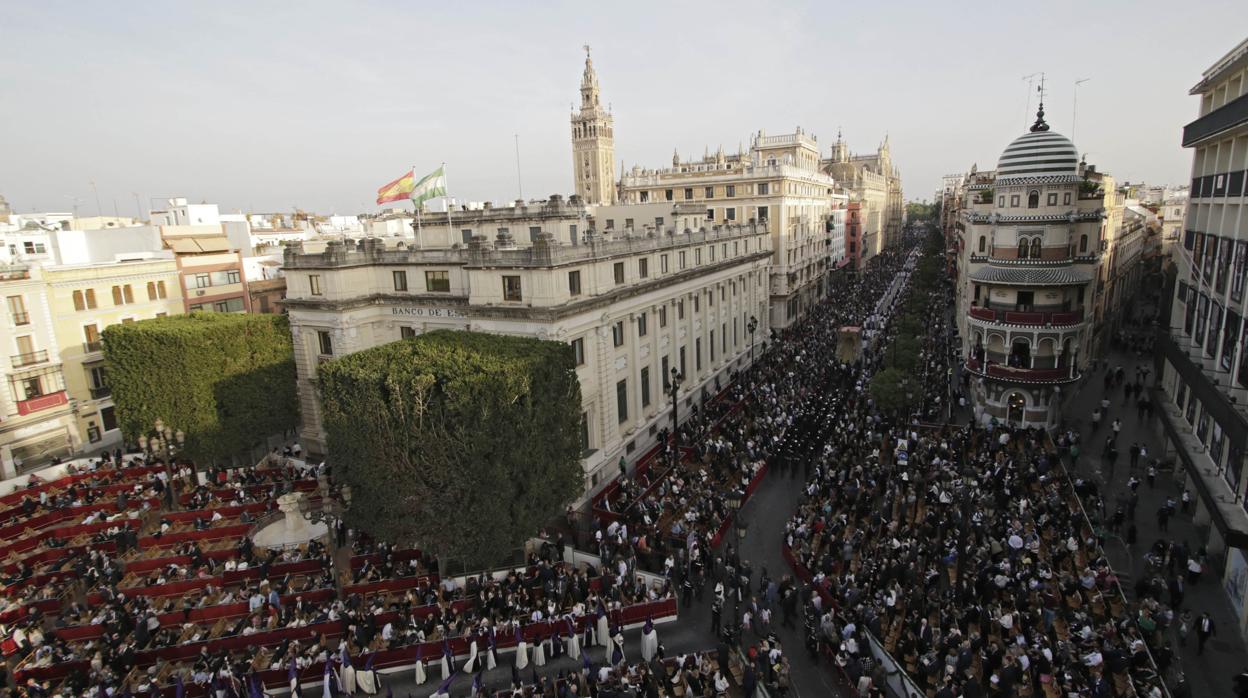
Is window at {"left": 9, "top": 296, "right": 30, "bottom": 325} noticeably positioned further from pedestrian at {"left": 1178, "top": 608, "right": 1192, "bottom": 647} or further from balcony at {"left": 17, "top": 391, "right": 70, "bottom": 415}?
pedestrian at {"left": 1178, "top": 608, "right": 1192, "bottom": 647}

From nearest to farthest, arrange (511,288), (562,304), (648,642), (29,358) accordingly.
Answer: (648,642) → (562,304) → (511,288) → (29,358)

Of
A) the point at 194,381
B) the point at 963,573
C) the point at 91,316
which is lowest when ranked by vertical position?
the point at 963,573

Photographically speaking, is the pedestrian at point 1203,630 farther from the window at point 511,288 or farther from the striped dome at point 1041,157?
the window at point 511,288

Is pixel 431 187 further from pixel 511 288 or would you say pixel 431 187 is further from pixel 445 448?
pixel 445 448

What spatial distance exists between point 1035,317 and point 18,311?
50840 millimetres

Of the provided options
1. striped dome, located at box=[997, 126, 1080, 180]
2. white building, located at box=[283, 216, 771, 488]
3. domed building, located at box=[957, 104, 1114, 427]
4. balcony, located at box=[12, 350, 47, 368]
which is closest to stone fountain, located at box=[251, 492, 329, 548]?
white building, located at box=[283, 216, 771, 488]

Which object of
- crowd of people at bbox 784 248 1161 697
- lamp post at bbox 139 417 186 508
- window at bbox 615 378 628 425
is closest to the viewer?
Result: crowd of people at bbox 784 248 1161 697

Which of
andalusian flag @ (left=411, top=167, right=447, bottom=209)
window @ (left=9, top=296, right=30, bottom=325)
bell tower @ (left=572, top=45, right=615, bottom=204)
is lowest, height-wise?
window @ (left=9, top=296, right=30, bottom=325)

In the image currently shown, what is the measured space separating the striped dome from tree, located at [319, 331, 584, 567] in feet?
86.9

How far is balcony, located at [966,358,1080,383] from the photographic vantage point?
104ft

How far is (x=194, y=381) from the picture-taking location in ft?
101

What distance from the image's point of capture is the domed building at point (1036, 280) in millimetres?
31734

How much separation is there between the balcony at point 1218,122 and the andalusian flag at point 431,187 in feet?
91.2

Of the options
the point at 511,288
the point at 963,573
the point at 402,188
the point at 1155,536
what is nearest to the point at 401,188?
the point at 402,188
